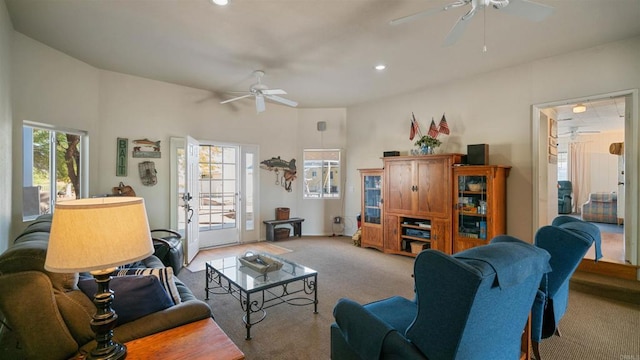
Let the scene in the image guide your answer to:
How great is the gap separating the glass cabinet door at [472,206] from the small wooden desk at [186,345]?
377cm

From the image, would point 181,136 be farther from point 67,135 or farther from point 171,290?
point 171,290

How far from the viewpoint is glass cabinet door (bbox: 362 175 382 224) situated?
5395 mm

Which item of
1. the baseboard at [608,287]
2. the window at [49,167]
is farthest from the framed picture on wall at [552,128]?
the window at [49,167]

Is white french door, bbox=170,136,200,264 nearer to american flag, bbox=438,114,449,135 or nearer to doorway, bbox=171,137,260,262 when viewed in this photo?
doorway, bbox=171,137,260,262

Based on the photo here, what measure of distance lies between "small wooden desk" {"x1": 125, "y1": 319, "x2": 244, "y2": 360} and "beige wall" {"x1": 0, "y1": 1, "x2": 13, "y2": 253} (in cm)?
240

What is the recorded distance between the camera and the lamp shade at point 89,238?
42.4 inches

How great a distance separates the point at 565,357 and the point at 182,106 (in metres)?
5.74

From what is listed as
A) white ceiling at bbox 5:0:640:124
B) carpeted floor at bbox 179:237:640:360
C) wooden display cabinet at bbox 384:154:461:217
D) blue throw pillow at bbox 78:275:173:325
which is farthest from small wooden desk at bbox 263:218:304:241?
blue throw pillow at bbox 78:275:173:325

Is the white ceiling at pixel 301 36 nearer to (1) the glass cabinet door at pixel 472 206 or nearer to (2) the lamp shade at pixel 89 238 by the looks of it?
(1) the glass cabinet door at pixel 472 206

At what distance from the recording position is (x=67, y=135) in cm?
395

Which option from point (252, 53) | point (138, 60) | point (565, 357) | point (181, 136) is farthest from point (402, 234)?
point (138, 60)

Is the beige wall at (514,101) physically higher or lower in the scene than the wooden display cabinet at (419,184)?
higher

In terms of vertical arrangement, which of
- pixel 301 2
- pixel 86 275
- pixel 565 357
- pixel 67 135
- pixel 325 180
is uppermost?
pixel 301 2

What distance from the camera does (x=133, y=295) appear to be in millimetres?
1590
